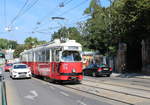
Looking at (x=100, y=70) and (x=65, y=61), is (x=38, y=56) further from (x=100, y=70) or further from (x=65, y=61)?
(x=65, y=61)

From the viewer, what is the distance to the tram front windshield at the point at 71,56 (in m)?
20.5

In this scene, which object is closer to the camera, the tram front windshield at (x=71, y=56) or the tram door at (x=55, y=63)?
the tram front windshield at (x=71, y=56)

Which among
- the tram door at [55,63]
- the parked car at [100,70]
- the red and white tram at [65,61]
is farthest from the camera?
the parked car at [100,70]

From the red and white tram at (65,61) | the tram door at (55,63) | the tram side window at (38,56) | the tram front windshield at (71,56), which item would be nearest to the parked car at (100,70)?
the tram side window at (38,56)

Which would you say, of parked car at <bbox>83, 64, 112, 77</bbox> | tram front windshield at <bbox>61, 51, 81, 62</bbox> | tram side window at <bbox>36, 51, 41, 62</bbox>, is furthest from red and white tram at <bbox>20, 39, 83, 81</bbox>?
parked car at <bbox>83, 64, 112, 77</bbox>

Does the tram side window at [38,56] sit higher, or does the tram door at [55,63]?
the tram side window at [38,56]

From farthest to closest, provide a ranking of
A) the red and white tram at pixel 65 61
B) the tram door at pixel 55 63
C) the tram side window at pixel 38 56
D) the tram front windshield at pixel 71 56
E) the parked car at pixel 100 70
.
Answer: the parked car at pixel 100 70 < the tram side window at pixel 38 56 < the tram door at pixel 55 63 < the tram front windshield at pixel 71 56 < the red and white tram at pixel 65 61

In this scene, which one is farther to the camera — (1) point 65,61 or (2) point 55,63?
(2) point 55,63

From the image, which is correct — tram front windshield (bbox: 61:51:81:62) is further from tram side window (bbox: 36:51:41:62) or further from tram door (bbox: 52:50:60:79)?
tram side window (bbox: 36:51:41:62)

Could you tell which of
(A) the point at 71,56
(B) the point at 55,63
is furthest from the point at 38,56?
(A) the point at 71,56

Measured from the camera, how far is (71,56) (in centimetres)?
2067

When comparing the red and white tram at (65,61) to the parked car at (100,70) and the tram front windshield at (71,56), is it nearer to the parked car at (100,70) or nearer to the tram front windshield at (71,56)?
the tram front windshield at (71,56)

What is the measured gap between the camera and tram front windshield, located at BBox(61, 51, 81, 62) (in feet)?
67.2

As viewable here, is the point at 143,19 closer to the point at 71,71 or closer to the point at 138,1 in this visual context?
the point at 138,1
